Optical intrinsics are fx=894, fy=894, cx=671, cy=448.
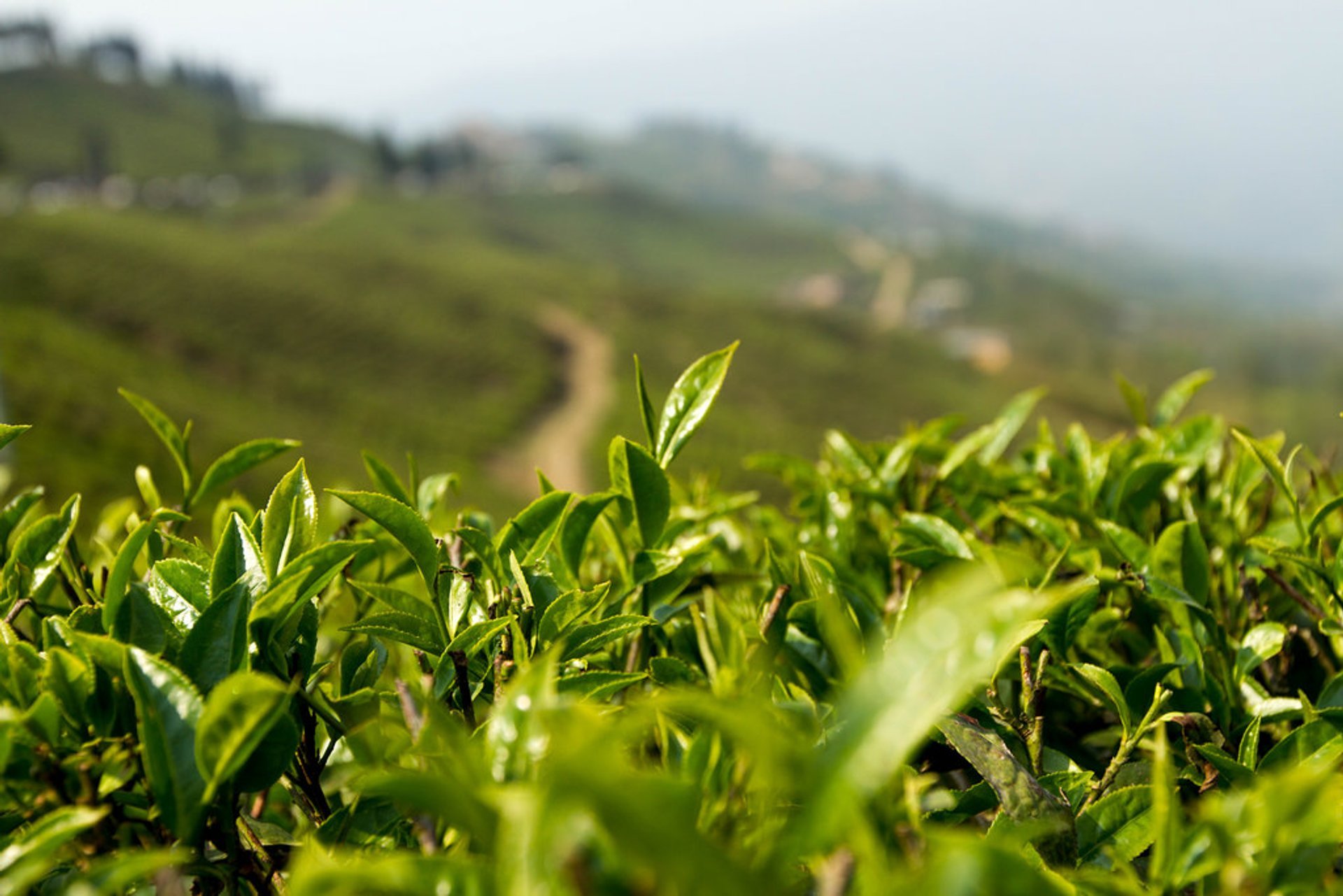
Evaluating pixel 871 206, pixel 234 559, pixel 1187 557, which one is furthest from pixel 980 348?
pixel 871 206

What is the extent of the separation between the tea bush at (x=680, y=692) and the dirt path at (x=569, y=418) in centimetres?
2457

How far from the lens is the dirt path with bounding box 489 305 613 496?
1248 inches

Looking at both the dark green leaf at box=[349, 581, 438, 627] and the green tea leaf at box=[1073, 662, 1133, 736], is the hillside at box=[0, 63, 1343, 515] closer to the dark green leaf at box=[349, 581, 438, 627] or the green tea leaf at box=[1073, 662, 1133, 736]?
the dark green leaf at box=[349, 581, 438, 627]

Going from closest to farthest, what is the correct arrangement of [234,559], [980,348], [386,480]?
[234,559], [386,480], [980,348]

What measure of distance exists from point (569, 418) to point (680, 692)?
37.0 metres

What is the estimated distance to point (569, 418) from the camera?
37.3 m

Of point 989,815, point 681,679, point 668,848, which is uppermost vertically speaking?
point 668,848

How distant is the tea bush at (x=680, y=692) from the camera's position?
0.42 meters

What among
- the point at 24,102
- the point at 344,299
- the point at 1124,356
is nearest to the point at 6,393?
the point at 344,299

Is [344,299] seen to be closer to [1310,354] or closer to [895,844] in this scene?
[895,844]

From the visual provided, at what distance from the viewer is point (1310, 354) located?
294ft

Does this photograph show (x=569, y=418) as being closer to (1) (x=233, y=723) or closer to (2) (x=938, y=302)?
(1) (x=233, y=723)

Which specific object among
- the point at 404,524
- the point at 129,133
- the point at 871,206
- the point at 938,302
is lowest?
the point at 938,302

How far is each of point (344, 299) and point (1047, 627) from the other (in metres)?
45.7
